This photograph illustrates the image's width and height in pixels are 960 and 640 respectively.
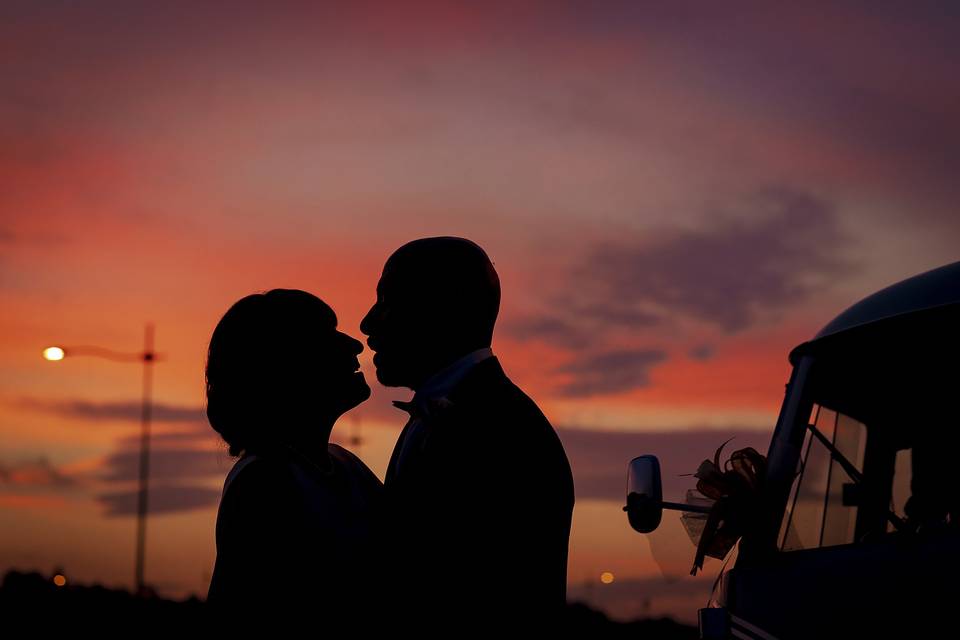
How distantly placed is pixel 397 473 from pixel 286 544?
436 millimetres

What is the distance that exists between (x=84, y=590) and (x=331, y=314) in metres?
33.4

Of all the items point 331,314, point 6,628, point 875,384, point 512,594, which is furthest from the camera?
point 6,628

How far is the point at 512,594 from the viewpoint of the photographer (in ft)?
13.5

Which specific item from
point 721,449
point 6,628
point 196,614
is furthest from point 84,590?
point 721,449

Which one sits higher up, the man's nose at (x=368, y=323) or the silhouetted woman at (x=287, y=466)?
the man's nose at (x=368, y=323)

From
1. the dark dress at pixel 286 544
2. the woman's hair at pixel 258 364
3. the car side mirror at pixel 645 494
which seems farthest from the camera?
the car side mirror at pixel 645 494

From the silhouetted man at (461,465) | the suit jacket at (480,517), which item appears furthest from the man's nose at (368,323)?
the suit jacket at (480,517)

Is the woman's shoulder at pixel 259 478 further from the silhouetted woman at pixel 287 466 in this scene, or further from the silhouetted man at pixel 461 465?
the silhouetted man at pixel 461 465

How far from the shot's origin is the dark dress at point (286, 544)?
3965mm

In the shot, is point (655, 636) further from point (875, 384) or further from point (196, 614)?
point (875, 384)

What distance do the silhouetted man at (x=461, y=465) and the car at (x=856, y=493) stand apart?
129cm

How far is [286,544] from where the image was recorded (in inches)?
158

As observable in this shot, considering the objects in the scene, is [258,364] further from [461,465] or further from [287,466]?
[461,465]

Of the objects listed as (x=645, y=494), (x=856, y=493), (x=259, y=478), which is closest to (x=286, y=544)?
(x=259, y=478)
